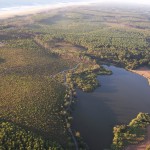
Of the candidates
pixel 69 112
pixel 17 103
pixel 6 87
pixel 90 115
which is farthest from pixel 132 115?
pixel 6 87

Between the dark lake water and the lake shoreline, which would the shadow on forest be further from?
the lake shoreline

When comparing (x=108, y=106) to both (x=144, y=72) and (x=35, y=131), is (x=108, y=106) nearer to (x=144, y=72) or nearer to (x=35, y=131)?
(x=35, y=131)

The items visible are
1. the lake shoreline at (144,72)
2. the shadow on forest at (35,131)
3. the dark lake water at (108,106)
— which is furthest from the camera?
the lake shoreline at (144,72)

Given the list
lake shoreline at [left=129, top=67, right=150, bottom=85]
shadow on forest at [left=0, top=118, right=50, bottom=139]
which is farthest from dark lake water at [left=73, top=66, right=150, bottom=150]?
shadow on forest at [left=0, top=118, right=50, bottom=139]

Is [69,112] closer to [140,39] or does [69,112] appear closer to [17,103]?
[17,103]

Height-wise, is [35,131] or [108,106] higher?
[35,131]

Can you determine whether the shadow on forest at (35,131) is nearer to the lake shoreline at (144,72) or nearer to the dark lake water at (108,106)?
the dark lake water at (108,106)

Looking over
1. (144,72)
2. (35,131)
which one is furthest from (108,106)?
(144,72)

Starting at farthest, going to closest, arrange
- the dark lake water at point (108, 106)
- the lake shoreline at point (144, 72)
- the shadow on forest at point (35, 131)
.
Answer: the lake shoreline at point (144, 72)
the dark lake water at point (108, 106)
the shadow on forest at point (35, 131)

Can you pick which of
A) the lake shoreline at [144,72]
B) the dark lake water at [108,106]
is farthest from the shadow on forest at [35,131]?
the lake shoreline at [144,72]
